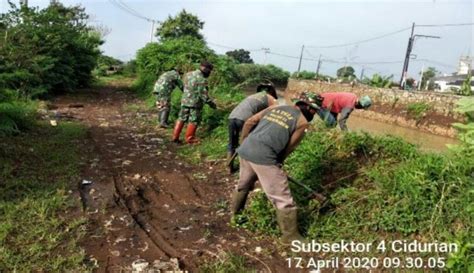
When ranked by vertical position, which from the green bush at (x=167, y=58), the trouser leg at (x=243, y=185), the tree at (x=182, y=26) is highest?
the tree at (x=182, y=26)

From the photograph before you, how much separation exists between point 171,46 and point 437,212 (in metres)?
13.1

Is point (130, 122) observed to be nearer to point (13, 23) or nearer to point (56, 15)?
point (13, 23)

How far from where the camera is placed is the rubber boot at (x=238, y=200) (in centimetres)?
481

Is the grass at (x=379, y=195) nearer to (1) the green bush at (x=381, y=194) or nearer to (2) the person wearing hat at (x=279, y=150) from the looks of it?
(1) the green bush at (x=381, y=194)

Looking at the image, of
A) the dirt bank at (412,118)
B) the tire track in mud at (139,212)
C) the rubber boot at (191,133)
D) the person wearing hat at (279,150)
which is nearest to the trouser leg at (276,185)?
the person wearing hat at (279,150)

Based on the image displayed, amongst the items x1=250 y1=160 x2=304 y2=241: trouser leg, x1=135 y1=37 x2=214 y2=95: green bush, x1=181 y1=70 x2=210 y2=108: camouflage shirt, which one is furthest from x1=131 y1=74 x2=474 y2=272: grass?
x1=135 y1=37 x2=214 y2=95: green bush

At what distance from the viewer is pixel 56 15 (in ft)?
49.6

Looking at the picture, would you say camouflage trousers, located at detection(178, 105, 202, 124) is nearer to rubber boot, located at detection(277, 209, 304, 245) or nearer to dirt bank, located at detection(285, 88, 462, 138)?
rubber boot, located at detection(277, 209, 304, 245)

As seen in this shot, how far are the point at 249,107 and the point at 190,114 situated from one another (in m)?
2.29

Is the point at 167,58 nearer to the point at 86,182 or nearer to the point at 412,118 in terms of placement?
the point at 86,182

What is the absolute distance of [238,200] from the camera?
15.8 ft

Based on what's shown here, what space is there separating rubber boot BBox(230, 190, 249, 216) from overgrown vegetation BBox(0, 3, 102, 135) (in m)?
4.63

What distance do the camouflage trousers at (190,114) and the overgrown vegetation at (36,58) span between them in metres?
2.91
